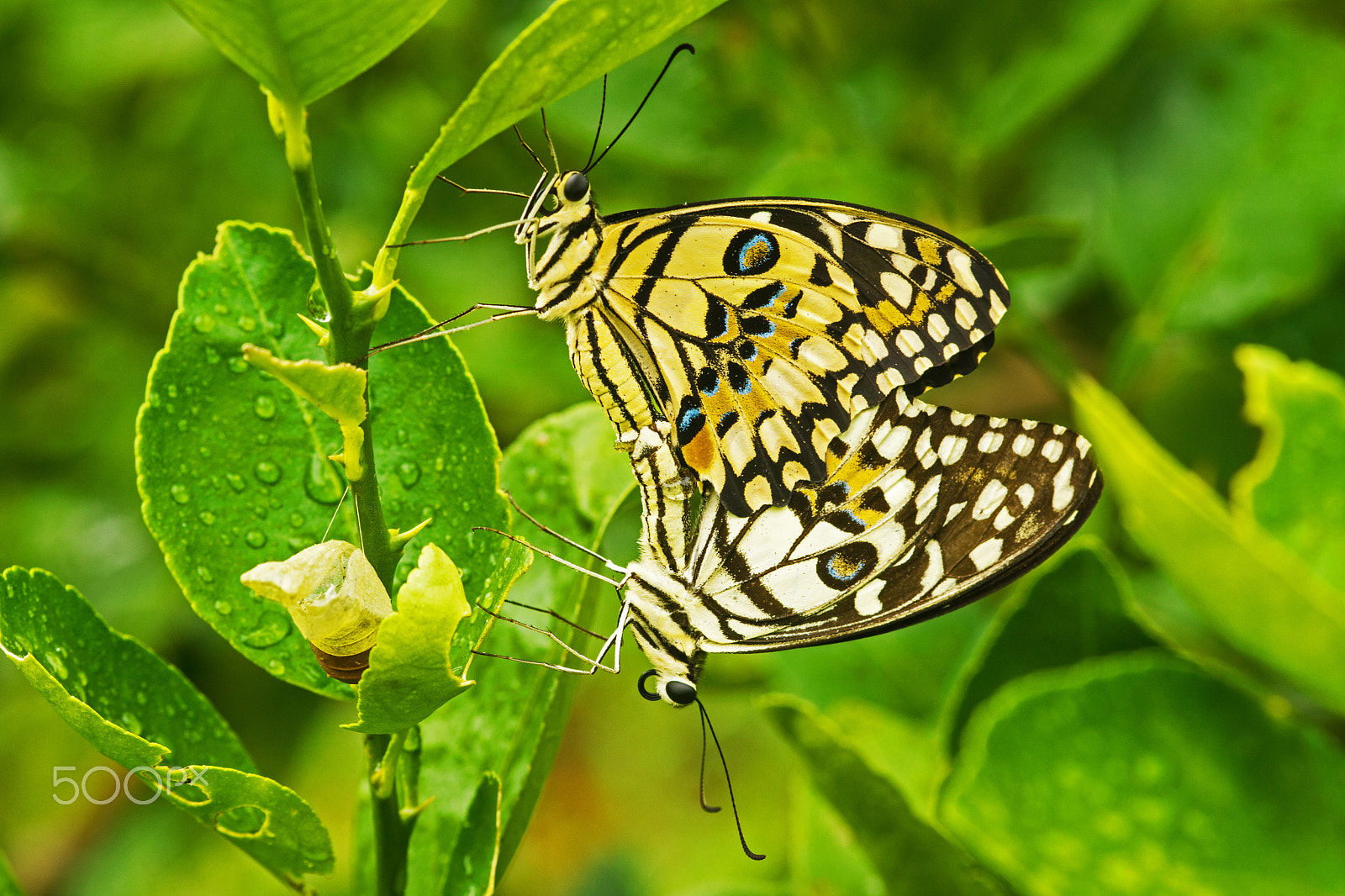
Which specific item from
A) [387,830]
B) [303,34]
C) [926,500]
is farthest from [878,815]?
[303,34]

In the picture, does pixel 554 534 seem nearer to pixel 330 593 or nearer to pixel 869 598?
pixel 330 593

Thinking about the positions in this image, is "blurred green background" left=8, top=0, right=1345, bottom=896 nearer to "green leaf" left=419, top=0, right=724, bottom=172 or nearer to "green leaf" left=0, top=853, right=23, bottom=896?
"green leaf" left=419, top=0, right=724, bottom=172

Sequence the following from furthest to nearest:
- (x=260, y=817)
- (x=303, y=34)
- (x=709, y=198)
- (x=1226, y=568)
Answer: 1. (x=709, y=198)
2. (x=1226, y=568)
3. (x=260, y=817)
4. (x=303, y=34)

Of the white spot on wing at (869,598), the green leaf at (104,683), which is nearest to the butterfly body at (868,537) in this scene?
the white spot on wing at (869,598)

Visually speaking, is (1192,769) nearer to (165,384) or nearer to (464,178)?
(165,384)

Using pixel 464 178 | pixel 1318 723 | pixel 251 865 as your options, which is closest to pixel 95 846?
pixel 251 865

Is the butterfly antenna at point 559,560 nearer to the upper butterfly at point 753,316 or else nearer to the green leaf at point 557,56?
the upper butterfly at point 753,316
